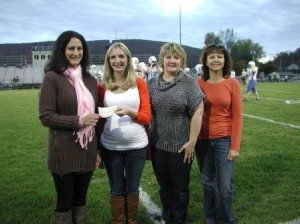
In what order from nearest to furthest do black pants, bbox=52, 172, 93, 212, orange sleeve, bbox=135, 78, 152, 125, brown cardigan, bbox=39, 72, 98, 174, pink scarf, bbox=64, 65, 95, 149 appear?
brown cardigan, bbox=39, 72, 98, 174
pink scarf, bbox=64, 65, 95, 149
black pants, bbox=52, 172, 93, 212
orange sleeve, bbox=135, 78, 152, 125

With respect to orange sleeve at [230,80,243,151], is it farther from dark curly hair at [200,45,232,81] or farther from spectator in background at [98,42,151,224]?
spectator in background at [98,42,151,224]

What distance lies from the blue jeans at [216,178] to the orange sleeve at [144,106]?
2.20 feet

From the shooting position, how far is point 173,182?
392 cm

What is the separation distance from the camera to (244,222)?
4.31 meters

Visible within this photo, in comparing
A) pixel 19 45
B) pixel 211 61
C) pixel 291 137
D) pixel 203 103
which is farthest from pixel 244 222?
pixel 19 45

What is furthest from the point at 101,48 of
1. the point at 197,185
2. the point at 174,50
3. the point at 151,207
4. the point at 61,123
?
the point at 61,123

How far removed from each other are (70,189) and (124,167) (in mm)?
640

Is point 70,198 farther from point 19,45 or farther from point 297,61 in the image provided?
point 19,45

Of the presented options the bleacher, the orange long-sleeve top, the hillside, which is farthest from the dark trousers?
the hillside

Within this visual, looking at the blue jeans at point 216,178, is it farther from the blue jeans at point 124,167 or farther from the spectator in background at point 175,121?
the blue jeans at point 124,167

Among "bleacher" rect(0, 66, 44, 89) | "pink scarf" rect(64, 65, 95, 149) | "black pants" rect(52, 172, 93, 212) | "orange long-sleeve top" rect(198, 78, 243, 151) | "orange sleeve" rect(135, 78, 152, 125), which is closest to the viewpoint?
"pink scarf" rect(64, 65, 95, 149)

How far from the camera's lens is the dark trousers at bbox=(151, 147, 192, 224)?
12.6ft

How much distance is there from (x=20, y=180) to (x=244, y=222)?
370 centimetres

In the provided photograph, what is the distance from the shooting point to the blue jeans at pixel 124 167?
3820mm
